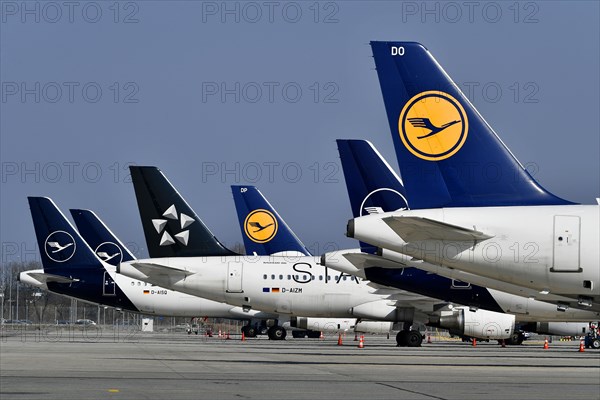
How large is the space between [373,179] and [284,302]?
12911 mm

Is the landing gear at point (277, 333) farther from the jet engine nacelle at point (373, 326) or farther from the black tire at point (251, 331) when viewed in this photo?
the jet engine nacelle at point (373, 326)

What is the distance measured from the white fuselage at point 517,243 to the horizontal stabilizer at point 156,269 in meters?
20.0

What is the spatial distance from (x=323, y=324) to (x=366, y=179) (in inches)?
767

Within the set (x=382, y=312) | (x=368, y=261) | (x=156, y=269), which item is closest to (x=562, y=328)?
(x=382, y=312)

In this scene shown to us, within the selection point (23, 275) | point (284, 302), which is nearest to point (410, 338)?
point (284, 302)

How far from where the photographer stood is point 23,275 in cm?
6119

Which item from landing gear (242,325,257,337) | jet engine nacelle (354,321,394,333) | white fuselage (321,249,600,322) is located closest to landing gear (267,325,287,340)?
landing gear (242,325,257,337)

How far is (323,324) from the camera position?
5653 centimetres

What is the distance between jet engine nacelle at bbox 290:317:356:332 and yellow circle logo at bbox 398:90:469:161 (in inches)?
1218

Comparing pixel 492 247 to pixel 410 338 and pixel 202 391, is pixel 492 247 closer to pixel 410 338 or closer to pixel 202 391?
pixel 202 391

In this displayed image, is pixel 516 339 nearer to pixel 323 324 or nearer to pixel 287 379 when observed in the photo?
pixel 323 324

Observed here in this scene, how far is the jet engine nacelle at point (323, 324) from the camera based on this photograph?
184ft

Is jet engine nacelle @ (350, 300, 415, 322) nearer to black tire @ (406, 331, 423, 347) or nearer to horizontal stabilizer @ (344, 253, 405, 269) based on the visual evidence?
black tire @ (406, 331, 423, 347)

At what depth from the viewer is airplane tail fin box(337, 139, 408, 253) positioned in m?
38.2
